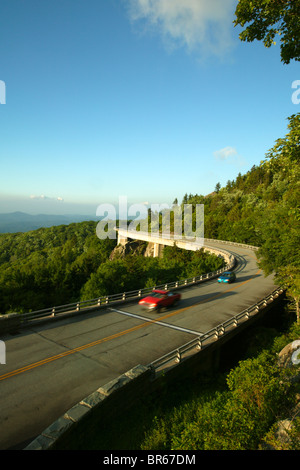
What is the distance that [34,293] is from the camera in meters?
33.5

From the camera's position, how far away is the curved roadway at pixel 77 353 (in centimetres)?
798

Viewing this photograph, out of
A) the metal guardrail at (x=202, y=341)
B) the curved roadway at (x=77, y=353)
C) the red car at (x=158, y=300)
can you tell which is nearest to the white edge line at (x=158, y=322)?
the curved roadway at (x=77, y=353)

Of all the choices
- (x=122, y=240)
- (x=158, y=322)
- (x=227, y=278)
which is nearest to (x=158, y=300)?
(x=158, y=322)

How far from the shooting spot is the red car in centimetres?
1877

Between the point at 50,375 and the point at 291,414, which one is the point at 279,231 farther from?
the point at 50,375

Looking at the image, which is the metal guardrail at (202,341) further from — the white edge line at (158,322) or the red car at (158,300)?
the red car at (158,300)

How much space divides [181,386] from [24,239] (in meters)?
172

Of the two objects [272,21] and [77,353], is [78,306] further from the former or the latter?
[272,21]

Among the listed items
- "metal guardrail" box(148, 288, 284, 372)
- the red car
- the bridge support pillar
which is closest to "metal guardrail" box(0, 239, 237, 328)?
the red car

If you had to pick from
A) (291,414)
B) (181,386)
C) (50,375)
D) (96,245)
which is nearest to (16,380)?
(50,375)

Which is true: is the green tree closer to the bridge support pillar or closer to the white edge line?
the white edge line

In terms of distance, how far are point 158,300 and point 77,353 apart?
8264mm

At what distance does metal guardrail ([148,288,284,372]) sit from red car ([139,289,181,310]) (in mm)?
4986

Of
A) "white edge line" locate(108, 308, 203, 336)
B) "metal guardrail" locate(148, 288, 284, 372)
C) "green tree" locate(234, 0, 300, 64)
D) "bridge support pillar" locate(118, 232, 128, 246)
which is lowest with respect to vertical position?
"bridge support pillar" locate(118, 232, 128, 246)
